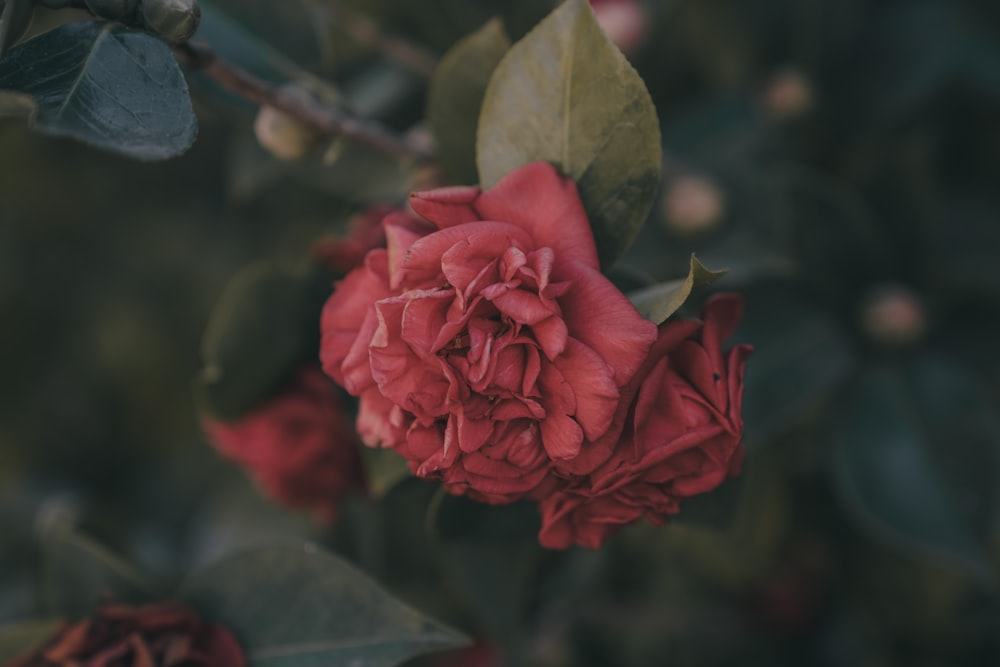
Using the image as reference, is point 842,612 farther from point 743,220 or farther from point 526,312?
point 526,312

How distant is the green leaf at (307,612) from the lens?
2.47 ft

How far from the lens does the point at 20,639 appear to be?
90cm

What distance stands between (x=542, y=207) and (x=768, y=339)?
594 mm

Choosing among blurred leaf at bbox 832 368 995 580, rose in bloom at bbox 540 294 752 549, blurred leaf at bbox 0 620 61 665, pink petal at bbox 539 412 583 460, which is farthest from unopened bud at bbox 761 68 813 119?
blurred leaf at bbox 0 620 61 665

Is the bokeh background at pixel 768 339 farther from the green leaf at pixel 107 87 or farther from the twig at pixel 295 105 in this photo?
the green leaf at pixel 107 87

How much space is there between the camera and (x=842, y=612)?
1.44 meters

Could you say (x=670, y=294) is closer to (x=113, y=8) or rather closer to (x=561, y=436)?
(x=561, y=436)

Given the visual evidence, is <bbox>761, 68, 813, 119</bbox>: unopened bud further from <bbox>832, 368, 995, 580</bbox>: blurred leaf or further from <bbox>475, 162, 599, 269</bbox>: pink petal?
<bbox>475, 162, 599, 269</bbox>: pink petal

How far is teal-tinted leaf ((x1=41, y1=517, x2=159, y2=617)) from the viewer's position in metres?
0.93

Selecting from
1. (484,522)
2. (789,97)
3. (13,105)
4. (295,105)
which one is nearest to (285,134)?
(295,105)

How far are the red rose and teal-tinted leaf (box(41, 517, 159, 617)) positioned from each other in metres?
0.17

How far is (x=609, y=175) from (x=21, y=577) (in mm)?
1263

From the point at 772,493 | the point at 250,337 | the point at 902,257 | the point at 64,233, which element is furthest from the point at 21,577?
the point at 902,257

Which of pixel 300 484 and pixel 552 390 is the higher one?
pixel 552 390
